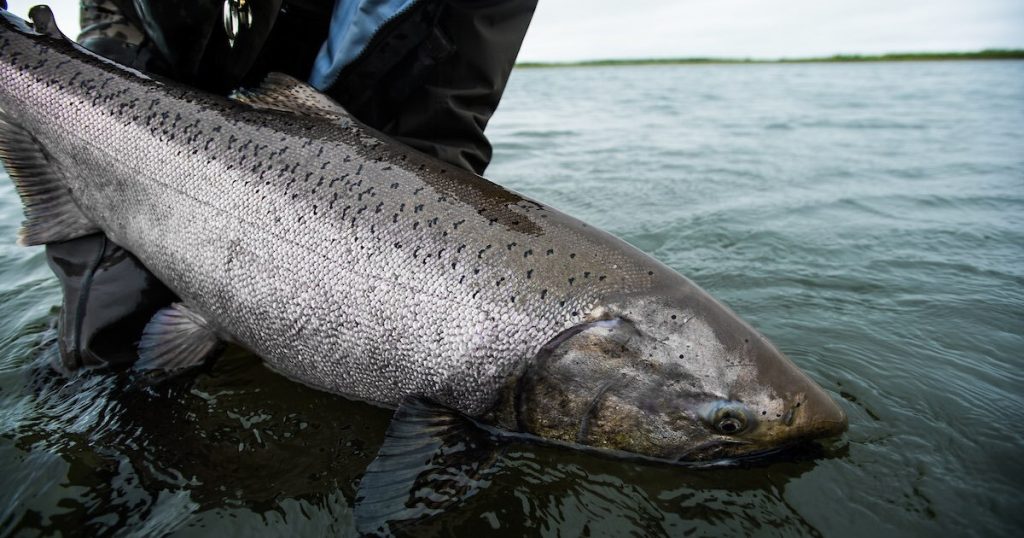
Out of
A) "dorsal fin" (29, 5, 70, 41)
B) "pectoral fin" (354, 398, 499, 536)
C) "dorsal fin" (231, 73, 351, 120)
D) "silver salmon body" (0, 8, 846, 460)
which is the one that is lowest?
"pectoral fin" (354, 398, 499, 536)

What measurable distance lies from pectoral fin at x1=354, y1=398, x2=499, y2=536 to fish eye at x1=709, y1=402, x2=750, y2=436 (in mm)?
849

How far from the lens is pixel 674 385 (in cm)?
227

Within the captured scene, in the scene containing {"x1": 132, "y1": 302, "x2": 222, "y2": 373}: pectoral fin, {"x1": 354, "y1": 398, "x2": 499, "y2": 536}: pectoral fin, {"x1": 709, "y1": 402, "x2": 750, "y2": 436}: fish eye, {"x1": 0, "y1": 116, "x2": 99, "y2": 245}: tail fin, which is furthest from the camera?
{"x1": 0, "y1": 116, "x2": 99, "y2": 245}: tail fin

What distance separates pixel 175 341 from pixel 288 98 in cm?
123

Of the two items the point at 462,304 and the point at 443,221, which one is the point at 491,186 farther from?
the point at 462,304

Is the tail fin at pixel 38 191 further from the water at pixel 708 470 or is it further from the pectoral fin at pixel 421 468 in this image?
the pectoral fin at pixel 421 468

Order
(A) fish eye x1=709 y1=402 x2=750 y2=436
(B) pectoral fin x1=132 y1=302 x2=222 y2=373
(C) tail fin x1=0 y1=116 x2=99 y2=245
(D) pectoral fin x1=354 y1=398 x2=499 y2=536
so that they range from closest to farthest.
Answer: (D) pectoral fin x1=354 y1=398 x2=499 y2=536, (A) fish eye x1=709 y1=402 x2=750 y2=436, (B) pectoral fin x1=132 y1=302 x2=222 y2=373, (C) tail fin x1=0 y1=116 x2=99 y2=245

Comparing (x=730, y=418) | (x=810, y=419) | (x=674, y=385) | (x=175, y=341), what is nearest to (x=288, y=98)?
(x=175, y=341)

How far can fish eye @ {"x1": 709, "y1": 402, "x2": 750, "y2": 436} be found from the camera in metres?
2.24

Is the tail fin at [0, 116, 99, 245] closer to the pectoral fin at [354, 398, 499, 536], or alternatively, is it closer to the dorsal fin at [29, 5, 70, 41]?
the dorsal fin at [29, 5, 70, 41]

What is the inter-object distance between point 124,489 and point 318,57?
7.08ft

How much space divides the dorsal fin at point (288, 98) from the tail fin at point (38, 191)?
98cm

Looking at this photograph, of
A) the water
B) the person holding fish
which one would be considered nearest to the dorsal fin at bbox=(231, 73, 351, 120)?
the person holding fish

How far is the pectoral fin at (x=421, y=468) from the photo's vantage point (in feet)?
6.91
